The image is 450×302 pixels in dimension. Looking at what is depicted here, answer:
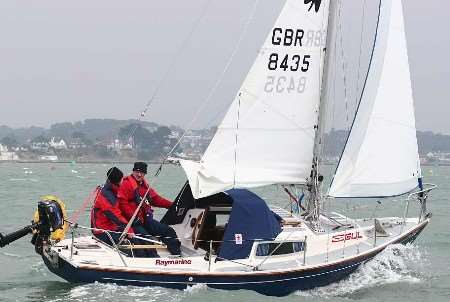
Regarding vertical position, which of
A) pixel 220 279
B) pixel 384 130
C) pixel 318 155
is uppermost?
pixel 384 130

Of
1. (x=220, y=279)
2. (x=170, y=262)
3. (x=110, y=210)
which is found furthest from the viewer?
A: (x=110, y=210)

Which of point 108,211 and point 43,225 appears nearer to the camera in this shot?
point 43,225

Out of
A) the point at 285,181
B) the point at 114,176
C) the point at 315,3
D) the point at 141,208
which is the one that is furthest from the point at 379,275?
the point at 114,176

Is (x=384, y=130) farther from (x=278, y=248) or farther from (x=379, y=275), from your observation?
(x=278, y=248)

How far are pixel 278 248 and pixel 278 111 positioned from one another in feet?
8.61

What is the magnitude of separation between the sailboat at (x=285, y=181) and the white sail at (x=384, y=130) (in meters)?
0.02

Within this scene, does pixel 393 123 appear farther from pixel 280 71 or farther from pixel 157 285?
pixel 157 285

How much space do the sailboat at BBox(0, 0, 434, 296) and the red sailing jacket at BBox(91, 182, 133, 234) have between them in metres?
0.39

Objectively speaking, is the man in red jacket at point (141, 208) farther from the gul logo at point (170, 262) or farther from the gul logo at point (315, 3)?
the gul logo at point (315, 3)

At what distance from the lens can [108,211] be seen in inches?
520

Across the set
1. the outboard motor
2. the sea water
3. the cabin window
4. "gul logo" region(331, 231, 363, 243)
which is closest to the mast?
"gul logo" region(331, 231, 363, 243)

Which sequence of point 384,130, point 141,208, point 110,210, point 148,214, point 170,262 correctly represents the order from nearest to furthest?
point 170,262, point 110,210, point 141,208, point 148,214, point 384,130

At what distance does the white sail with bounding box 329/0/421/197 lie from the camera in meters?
14.9

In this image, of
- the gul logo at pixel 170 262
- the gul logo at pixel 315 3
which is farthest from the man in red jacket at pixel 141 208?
the gul logo at pixel 315 3
